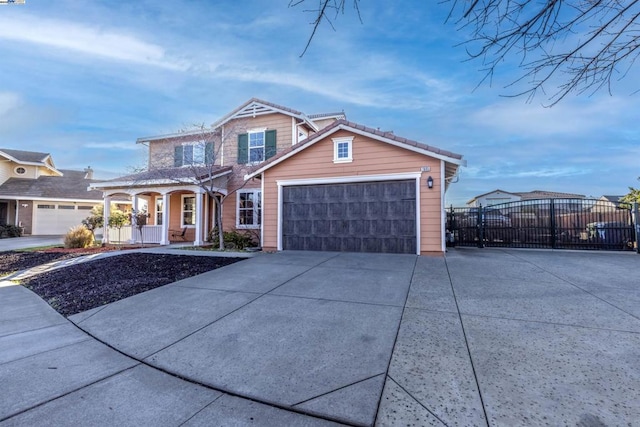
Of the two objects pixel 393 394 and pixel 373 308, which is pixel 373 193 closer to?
pixel 373 308

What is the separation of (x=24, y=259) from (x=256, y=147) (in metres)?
9.31

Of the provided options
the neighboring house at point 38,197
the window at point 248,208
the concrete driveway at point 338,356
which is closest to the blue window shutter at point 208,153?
the window at point 248,208

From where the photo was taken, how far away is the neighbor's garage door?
8.62 meters

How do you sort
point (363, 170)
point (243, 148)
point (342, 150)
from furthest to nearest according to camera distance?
point (243, 148) → point (342, 150) → point (363, 170)

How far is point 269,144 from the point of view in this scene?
12.8 m

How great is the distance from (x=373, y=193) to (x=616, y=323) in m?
6.19

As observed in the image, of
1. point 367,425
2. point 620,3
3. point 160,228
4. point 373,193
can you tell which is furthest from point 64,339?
point 160,228

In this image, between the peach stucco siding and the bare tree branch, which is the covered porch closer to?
the peach stucco siding

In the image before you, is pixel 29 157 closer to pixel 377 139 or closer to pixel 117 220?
pixel 117 220

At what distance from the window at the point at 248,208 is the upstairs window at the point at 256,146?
1.53m

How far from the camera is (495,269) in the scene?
642cm

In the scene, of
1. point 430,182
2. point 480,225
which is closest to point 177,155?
point 430,182

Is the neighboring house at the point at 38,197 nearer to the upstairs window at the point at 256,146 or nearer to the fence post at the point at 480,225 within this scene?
the upstairs window at the point at 256,146

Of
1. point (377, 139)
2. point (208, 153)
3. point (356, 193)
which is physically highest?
point (208, 153)
